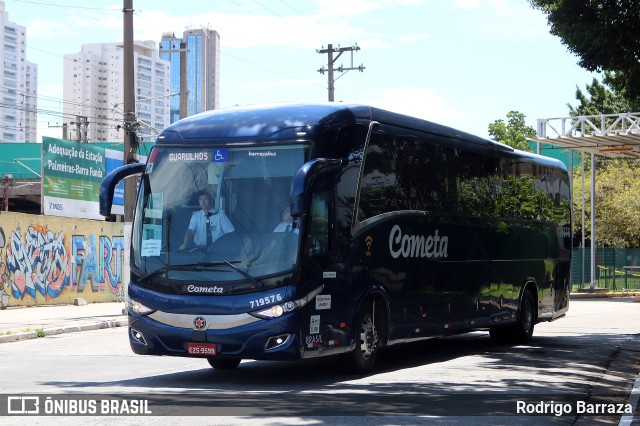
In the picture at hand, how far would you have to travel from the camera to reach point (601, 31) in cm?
1659

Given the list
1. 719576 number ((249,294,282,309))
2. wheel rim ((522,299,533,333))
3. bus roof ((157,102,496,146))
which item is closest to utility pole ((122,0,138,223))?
wheel rim ((522,299,533,333))

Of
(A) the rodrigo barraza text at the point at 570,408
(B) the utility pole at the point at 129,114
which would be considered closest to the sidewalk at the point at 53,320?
(B) the utility pole at the point at 129,114

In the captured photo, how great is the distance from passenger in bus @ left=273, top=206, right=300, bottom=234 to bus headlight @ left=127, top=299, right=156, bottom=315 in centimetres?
183

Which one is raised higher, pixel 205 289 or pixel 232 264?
pixel 232 264

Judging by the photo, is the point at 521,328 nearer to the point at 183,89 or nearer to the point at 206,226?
the point at 206,226

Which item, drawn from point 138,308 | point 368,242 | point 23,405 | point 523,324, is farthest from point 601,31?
point 23,405

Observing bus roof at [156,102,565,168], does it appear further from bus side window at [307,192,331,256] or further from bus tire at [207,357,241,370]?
bus tire at [207,357,241,370]

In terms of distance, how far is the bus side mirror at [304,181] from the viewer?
1102cm

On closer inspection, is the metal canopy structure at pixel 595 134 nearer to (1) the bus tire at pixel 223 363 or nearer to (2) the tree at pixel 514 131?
(1) the bus tire at pixel 223 363

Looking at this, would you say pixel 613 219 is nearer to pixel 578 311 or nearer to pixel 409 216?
pixel 578 311

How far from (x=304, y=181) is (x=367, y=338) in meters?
2.83

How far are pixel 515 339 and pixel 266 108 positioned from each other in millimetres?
8498

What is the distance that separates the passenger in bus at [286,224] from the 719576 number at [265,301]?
2.57ft

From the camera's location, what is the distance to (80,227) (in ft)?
107
